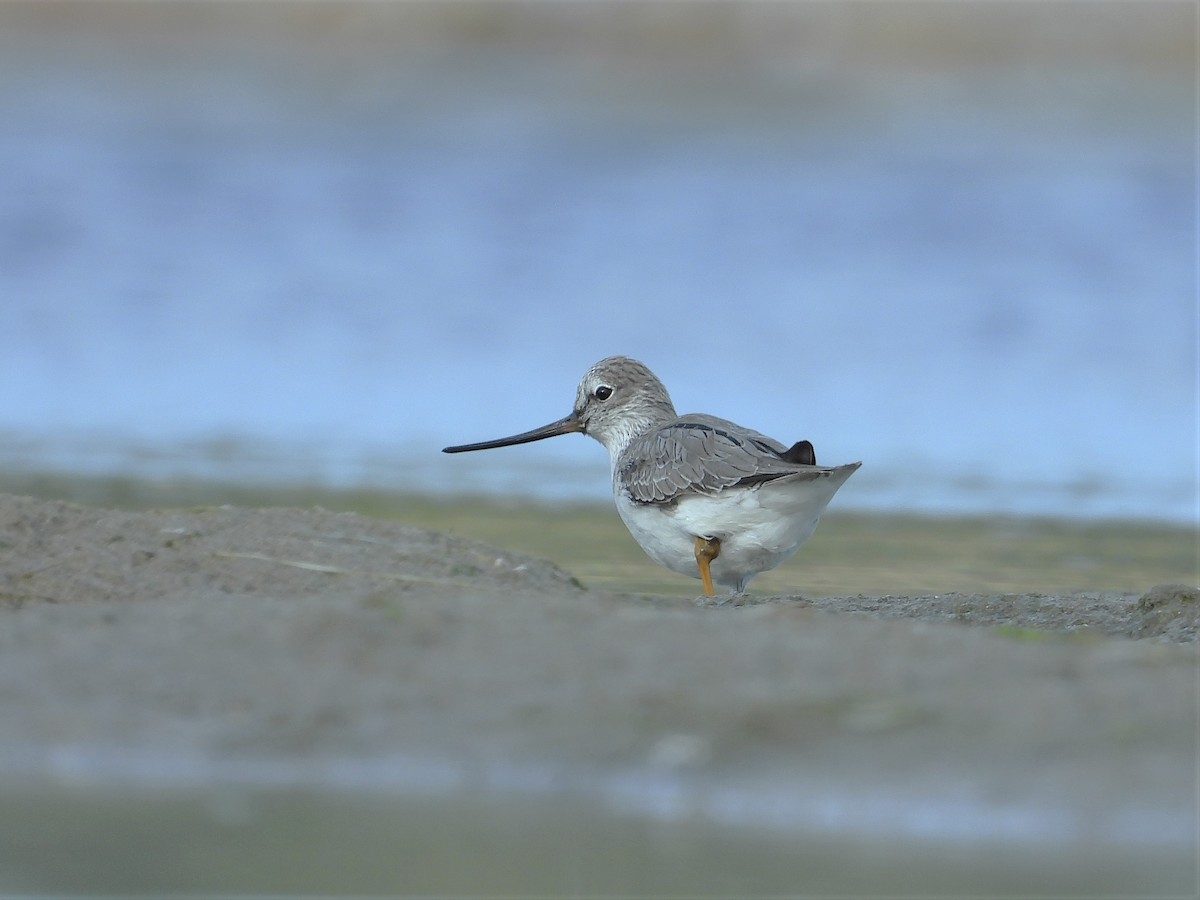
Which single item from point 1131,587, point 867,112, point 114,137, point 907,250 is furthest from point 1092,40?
point 1131,587

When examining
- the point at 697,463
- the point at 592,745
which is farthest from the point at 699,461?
the point at 592,745

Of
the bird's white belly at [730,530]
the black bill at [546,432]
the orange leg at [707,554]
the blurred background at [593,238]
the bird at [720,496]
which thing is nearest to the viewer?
the bird at [720,496]

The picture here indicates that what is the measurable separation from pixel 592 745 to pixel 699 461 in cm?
315

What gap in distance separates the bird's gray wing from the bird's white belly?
5cm

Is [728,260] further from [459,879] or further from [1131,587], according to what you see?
[459,879]

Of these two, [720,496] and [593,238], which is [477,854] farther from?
[593,238]

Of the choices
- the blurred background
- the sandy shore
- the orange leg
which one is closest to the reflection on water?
the sandy shore

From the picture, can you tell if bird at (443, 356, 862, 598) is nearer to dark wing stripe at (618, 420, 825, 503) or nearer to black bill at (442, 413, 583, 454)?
dark wing stripe at (618, 420, 825, 503)

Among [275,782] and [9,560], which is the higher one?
[9,560]

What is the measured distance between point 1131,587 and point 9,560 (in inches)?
176

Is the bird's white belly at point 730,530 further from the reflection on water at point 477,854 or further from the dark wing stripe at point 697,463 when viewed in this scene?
the reflection on water at point 477,854

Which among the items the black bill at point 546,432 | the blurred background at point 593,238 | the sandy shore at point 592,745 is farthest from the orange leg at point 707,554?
the blurred background at point 593,238

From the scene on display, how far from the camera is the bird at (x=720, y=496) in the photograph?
6.48 m

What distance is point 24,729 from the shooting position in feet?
12.7
